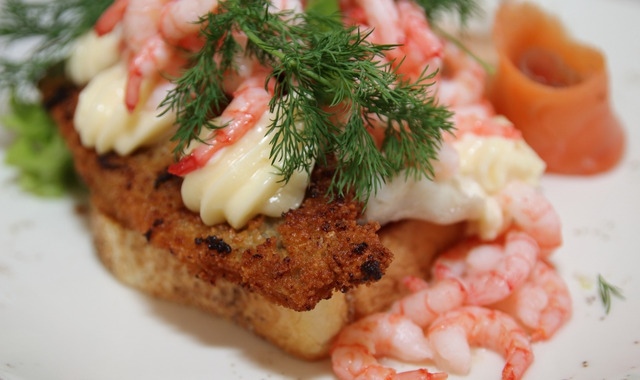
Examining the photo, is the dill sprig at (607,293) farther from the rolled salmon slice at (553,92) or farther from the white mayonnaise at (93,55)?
the white mayonnaise at (93,55)

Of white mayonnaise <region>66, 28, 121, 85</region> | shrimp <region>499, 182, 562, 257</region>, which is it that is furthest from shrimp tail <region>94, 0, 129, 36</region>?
shrimp <region>499, 182, 562, 257</region>

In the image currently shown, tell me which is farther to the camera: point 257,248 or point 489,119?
point 489,119

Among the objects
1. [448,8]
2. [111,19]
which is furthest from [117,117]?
[448,8]

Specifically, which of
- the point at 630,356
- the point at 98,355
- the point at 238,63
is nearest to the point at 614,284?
the point at 630,356

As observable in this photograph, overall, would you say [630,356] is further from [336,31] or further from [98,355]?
[98,355]

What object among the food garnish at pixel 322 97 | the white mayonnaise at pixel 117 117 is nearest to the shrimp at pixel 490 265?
the food garnish at pixel 322 97

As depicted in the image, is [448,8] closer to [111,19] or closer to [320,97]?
[320,97]
